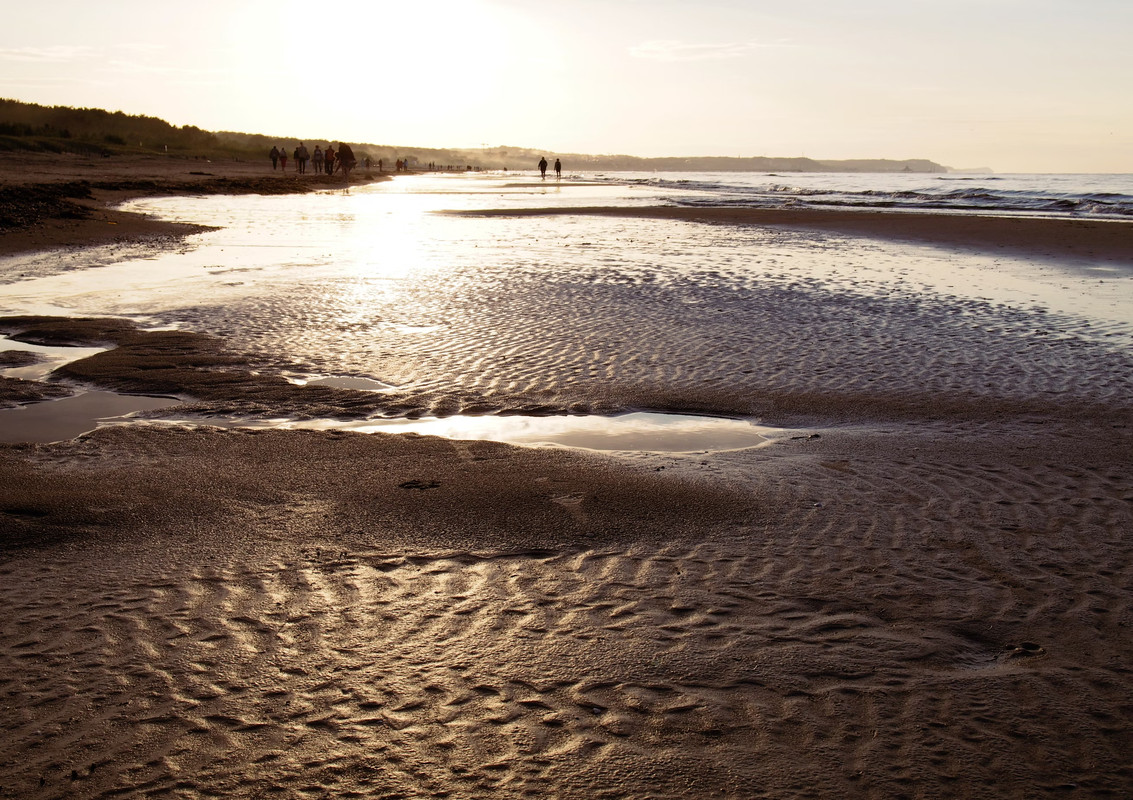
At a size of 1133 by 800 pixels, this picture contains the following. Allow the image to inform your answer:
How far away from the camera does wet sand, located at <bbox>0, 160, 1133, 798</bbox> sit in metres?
2.90

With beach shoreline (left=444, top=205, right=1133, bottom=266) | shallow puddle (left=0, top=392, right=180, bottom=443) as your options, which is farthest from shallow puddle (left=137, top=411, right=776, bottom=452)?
beach shoreline (left=444, top=205, right=1133, bottom=266)

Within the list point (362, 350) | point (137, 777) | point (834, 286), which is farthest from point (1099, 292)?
point (137, 777)

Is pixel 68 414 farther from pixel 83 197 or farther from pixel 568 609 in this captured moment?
pixel 83 197

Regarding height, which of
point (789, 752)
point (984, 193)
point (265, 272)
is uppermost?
point (984, 193)

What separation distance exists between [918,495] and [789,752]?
9.52 feet

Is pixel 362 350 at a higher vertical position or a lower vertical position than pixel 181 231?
lower

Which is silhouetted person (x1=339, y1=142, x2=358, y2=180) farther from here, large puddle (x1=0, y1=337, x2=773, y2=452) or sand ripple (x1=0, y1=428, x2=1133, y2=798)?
sand ripple (x1=0, y1=428, x2=1133, y2=798)

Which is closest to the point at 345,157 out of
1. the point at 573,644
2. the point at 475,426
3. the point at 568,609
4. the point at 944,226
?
the point at 944,226

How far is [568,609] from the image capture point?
392cm

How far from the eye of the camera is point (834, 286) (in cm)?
1361

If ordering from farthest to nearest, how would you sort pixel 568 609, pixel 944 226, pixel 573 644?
pixel 944 226 < pixel 568 609 < pixel 573 644

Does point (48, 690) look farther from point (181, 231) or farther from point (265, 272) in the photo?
point (181, 231)

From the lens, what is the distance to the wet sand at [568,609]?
2.90 metres

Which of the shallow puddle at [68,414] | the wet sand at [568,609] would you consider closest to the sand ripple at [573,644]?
the wet sand at [568,609]
